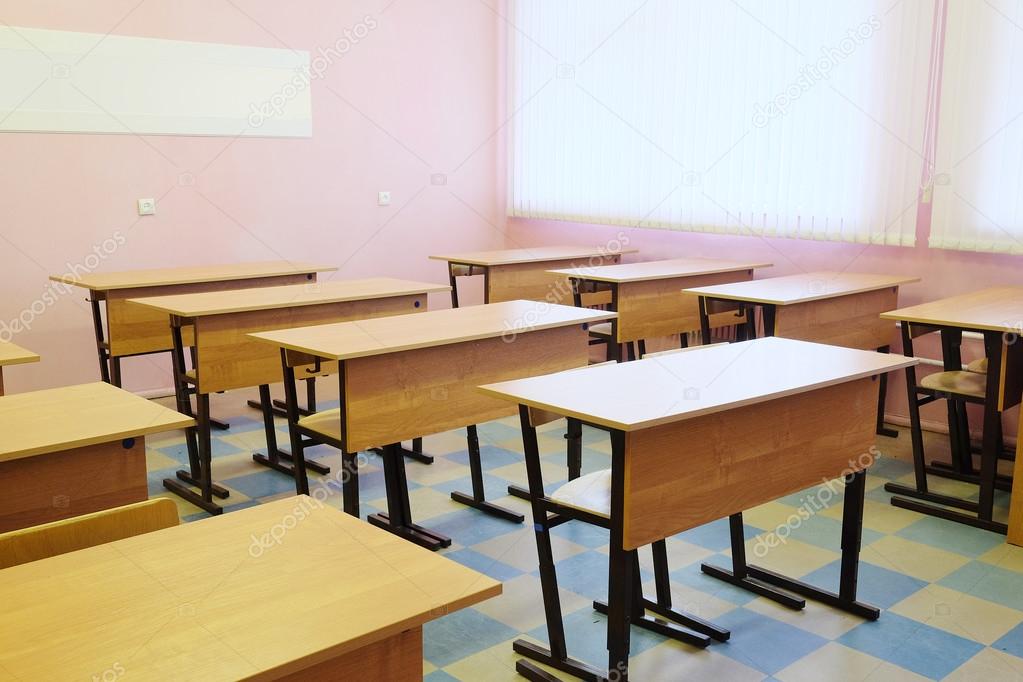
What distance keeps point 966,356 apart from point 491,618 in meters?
3.11

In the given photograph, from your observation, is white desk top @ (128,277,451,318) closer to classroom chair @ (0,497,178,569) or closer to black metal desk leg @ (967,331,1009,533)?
classroom chair @ (0,497,178,569)

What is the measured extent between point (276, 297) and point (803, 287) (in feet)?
8.19

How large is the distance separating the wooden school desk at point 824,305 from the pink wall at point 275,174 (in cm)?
277

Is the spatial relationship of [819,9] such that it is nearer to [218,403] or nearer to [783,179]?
[783,179]

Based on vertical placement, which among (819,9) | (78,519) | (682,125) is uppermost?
(819,9)

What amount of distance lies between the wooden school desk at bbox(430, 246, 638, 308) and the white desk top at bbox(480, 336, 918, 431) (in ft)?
8.02

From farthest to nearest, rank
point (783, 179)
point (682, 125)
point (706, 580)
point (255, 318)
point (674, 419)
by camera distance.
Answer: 1. point (682, 125)
2. point (783, 179)
3. point (255, 318)
4. point (706, 580)
5. point (674, 419)

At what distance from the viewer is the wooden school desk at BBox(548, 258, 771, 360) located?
473cm

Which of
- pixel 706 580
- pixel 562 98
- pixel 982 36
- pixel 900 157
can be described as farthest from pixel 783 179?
pixel 706 580

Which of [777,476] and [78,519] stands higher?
[78,519]

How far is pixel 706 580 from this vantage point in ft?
9.98

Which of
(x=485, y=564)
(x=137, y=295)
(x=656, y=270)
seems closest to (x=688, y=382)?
(x=485, y=564)

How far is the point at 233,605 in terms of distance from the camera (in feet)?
4.36

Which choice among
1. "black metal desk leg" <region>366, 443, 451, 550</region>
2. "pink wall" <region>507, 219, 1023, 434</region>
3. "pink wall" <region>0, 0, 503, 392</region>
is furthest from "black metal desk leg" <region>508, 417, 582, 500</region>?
"pink wall" <region>0, 0, 503, 392</region>
